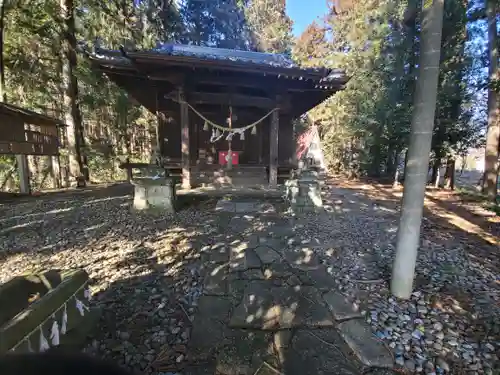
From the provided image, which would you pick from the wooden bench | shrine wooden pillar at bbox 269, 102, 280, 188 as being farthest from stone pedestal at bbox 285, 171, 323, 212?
the wooden bench

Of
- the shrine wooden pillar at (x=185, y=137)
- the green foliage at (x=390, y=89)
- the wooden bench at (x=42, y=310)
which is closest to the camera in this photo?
the wooden bench at (x=42, y=310)

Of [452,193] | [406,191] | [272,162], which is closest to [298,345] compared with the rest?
[406,191]

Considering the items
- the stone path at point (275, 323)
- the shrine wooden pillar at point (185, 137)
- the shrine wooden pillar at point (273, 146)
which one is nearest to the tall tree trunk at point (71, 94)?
the shrine wooden pillar at point (185, 137)

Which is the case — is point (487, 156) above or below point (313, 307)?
above

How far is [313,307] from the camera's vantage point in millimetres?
2297

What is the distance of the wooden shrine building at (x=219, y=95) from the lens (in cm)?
562

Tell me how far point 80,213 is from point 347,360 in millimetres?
5894

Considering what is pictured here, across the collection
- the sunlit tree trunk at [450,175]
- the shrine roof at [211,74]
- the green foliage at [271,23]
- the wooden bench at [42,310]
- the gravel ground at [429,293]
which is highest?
the green foliage at [271,23]

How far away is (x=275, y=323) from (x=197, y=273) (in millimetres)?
1190

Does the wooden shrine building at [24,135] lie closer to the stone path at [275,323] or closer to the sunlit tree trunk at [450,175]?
the stone path at [275,323]

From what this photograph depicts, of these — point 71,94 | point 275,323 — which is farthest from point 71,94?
point 275,323

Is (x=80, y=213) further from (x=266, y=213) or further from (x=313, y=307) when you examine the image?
(x=313, y=307)

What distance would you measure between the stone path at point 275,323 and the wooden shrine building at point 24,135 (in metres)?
7.26

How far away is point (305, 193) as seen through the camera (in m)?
5.73
